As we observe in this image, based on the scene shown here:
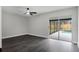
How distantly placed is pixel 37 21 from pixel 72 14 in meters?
3.35

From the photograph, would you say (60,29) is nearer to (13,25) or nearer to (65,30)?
(65,30)

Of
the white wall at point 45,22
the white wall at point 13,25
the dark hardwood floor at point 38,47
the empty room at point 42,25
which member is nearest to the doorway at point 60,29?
the empty room at point 42,25

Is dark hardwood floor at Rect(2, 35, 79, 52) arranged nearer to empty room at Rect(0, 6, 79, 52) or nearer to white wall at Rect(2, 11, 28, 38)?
empty room at Rect(0, 6, 79, 52)

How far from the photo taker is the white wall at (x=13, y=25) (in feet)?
20.1

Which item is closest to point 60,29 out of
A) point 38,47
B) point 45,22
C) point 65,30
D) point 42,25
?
point 65,30

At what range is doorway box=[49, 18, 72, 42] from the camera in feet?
18.9

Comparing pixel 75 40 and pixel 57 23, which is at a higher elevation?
pixel 57 23

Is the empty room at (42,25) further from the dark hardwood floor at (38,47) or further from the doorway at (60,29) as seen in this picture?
the dark hardwood floor at (38,47)

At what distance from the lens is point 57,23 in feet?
19.6

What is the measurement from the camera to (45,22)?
21.0 ft

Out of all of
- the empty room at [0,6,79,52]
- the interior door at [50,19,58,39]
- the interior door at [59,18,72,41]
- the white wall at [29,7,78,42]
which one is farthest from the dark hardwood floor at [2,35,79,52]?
the interior door at [50,19,58,39]
